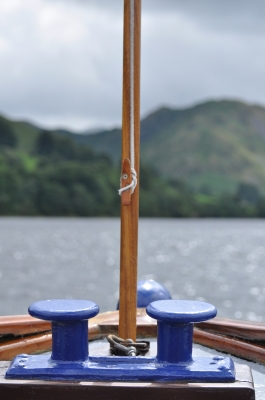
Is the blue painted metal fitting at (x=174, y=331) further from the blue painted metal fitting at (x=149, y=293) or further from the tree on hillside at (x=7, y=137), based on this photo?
the tree on hillside at (x=7, y=137)

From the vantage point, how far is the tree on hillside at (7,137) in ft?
607

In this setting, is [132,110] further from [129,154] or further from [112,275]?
[112,275]

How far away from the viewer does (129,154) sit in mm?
4844

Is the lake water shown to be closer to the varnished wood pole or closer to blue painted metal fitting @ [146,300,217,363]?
the varnished wood pole

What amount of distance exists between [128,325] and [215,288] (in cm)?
3705

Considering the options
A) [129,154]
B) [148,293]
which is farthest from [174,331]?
[148,293]

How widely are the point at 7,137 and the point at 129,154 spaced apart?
185890 millimetres

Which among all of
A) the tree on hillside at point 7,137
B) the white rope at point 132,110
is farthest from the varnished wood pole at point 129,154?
the tree on hillside at point 7,137

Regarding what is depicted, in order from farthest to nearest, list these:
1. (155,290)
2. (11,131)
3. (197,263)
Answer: (11,131)
(197,263)
(155,290)

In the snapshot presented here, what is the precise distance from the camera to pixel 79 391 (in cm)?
398

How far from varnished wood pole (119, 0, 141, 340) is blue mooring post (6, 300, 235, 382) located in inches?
22.8

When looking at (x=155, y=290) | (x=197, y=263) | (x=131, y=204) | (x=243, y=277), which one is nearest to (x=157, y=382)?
(x=131, y=204)

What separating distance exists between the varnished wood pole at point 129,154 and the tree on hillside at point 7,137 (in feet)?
590

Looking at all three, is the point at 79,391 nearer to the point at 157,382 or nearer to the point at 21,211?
the point at 157,382
